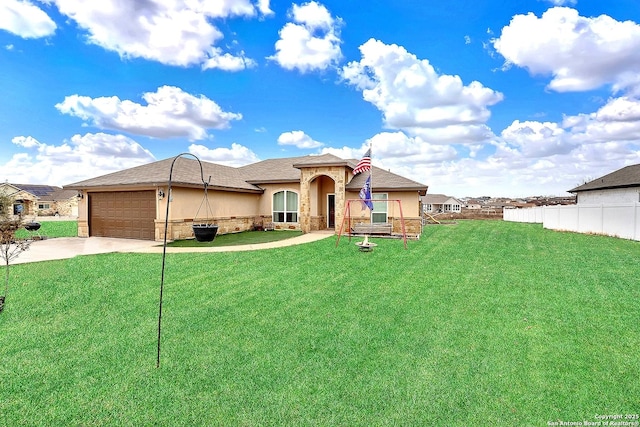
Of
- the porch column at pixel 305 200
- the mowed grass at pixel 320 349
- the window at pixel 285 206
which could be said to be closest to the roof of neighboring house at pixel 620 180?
the mowed grass at pixel 320 349

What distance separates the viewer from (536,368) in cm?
353

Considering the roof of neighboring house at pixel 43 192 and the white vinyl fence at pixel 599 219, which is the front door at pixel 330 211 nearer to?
the white vinyl fence at pixel 599 219

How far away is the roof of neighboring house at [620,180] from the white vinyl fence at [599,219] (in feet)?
21.4

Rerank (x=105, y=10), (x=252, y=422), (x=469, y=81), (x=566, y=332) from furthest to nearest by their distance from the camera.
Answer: (x=469, y=81)
(x=105, y=10)
(x=566, y=332)
(x=252, y=422)

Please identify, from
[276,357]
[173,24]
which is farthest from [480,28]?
[276,357]

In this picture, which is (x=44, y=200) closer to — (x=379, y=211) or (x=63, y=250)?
(x=63, y=250)

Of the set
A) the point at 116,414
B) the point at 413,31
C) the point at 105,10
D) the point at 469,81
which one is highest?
the point at 413,31

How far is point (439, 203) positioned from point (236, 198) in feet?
191

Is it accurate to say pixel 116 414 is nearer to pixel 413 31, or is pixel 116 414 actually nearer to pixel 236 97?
pixel 413 31

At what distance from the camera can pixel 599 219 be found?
57.1 feet

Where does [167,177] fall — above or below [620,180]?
below

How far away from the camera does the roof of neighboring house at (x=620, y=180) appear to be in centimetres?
2338

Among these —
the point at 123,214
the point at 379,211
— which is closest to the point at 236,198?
the point at 123,214

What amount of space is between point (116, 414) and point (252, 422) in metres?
1.28
